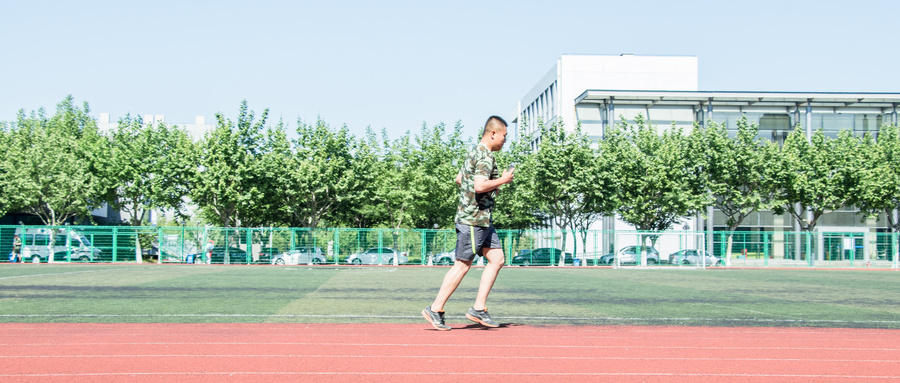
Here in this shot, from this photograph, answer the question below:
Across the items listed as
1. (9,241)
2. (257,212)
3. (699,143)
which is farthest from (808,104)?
(9,241)

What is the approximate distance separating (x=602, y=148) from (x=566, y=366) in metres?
38.0

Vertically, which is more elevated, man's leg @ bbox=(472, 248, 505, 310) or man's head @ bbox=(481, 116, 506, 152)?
man's head @ bbox=(481, 116, 506, 152)

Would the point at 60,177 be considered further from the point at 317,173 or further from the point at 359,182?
the point at 359,182

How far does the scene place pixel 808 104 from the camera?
52.6m

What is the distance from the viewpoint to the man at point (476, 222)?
20.3 ft

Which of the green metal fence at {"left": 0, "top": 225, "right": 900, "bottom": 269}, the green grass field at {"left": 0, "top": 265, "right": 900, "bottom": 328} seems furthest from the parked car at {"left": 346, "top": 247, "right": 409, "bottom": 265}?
the green grass field at {"left": 0, "top": 265, "right": 900, "bottom": 328}

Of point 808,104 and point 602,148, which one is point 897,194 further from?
point 602,148

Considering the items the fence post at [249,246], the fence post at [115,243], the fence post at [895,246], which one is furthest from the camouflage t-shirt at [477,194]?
the fence post at [895,246]

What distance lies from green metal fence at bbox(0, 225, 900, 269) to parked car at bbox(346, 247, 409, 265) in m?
0.05

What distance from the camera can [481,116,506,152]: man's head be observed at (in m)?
6.39

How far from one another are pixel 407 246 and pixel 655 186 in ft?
46.9

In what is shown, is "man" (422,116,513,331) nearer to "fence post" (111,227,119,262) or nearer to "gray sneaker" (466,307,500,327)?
"gray sneaker" (466,307,500,327)

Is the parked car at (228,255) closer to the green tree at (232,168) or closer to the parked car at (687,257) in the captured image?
the green tree at (232,168)

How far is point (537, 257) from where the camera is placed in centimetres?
3853
